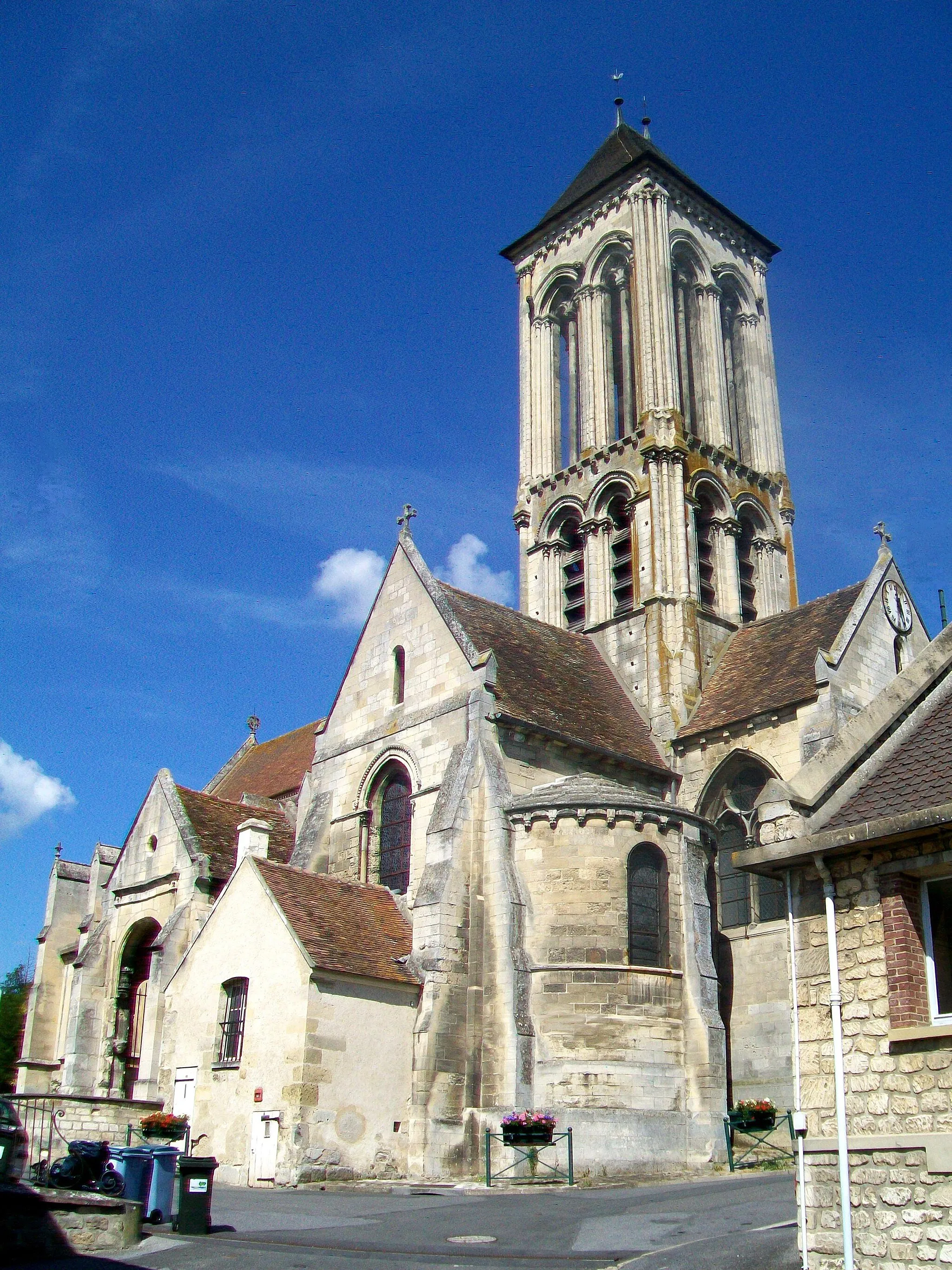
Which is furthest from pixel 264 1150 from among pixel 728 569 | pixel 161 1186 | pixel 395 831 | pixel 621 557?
pixel 728 569

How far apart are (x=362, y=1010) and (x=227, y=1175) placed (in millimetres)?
3152

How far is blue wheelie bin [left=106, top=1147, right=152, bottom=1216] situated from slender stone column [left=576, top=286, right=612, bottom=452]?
22.4 meters

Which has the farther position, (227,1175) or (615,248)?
(615,248)

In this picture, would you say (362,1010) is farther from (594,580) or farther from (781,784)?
(594,580)

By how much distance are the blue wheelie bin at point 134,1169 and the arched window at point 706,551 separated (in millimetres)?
19350

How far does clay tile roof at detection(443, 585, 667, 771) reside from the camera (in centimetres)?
2405

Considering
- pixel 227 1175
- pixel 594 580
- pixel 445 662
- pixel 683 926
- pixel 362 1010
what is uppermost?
pixel 594 580

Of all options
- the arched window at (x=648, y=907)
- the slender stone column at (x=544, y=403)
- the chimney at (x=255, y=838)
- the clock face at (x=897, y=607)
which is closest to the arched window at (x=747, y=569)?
the clock face at (x=897, y=607)

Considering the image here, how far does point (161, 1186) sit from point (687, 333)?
27160 millimetres

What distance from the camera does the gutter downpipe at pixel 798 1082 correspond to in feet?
32.6

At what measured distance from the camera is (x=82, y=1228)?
483 inches

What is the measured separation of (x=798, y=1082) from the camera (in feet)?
33.7

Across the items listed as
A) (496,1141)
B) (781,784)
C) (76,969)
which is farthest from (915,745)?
(76,969)

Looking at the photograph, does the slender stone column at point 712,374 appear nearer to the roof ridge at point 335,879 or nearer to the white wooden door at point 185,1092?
the roof ridge at point 335,879
